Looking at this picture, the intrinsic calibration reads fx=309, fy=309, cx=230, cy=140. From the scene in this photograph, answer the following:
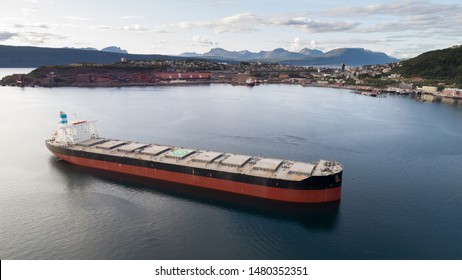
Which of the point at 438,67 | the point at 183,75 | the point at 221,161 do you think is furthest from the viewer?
the point at 183,75

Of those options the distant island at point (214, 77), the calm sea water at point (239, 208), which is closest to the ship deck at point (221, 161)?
the calm sea water at point (239, 208)

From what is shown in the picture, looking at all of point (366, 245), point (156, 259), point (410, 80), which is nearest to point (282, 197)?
point (366, 245)

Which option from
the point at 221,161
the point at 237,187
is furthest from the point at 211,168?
the point at 237,187

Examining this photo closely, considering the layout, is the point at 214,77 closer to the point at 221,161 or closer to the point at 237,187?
the point at 221,161

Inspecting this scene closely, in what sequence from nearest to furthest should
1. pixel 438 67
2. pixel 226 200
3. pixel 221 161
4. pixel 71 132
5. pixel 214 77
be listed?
pixel 226 200 → pixel 221 161 → pixel 71 132 → pixel 438 67 → pixel 214 77

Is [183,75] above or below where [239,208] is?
above

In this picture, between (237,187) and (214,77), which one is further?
(214,77)

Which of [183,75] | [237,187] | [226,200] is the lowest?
[226,200]
